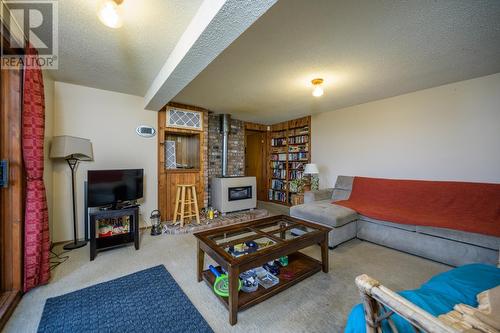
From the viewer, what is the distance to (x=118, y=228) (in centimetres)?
269

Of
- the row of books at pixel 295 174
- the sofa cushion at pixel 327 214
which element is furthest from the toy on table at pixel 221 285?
the row of books at pixel 295 174

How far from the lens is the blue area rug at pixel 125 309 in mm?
1380

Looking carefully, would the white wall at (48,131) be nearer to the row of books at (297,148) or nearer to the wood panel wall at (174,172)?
the wood panel wall at (174,172)

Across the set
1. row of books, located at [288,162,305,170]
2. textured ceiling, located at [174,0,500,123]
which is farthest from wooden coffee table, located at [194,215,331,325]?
row of books, located at [288,162,305,170]

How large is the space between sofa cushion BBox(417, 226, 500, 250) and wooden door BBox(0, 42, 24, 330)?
4093 mm

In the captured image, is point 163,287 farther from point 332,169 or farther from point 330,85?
point 332,169

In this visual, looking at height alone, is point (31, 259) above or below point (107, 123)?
below

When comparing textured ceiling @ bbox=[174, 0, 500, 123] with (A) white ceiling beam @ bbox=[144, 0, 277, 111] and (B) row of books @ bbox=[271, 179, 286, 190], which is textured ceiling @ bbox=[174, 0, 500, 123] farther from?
(B) row of books @ bbox=[271, 179, 286, 190]

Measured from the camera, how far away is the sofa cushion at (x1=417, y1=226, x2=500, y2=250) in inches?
76.8

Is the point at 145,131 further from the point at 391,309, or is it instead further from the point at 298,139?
the point at 391,309

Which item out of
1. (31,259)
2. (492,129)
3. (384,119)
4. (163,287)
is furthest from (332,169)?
(31,259)

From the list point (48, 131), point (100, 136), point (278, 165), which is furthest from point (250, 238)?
point (278, 165)

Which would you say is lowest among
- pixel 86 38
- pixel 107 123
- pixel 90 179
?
pixel 90 179

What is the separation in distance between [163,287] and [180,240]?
1.11 metres
